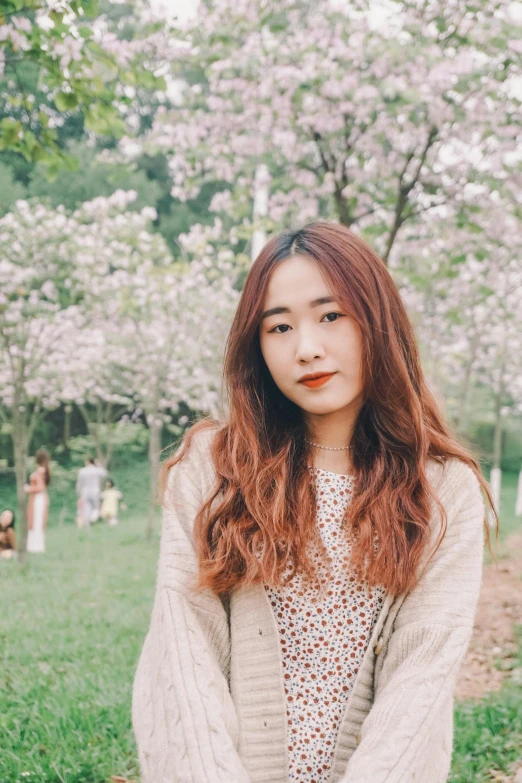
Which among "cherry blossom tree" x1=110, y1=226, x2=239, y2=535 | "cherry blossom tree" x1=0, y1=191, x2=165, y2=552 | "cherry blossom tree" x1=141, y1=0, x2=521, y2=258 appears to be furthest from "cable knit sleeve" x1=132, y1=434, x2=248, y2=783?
"cherry blossom tree" x1=110, y1=226, x2=239, y2=535

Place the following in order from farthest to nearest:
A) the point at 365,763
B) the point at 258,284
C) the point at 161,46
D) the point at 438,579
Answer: the point at 161,46 < the point at 258,284 < the point at 438,579 < the point at 365,763

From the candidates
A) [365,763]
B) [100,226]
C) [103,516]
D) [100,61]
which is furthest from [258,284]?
[103,516]

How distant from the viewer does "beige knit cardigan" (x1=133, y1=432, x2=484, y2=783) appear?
135 centimetres

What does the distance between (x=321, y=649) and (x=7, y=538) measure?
7399 millimetres

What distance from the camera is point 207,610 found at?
1564mm

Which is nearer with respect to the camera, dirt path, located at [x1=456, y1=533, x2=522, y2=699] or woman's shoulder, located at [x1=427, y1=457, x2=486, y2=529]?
woman's shoulder, located at [x1=427, y1=457, x2=486, y2=529]

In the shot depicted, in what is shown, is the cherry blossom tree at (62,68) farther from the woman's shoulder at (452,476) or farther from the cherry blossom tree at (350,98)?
the woman's shoulder at (452,476)

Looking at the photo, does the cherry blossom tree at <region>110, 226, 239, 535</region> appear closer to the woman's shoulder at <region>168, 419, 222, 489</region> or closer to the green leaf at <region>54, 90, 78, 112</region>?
the green leaf at <region>54, 90, 78, 112</region>

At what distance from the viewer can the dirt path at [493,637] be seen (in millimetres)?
4367

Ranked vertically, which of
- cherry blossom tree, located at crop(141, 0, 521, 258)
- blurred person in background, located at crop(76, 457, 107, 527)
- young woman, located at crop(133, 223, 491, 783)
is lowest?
blurred person in background, located at crop(76, 457, 107, 527)

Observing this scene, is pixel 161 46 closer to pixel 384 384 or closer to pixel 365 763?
pixel 384 384

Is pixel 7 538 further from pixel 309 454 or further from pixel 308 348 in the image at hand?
pixel 308 348

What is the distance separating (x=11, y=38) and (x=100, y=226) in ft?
32.9

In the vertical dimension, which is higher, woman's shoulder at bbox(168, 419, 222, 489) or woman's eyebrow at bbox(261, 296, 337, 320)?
woman's eyebrow at bbox(261, 296, 337, 320)
